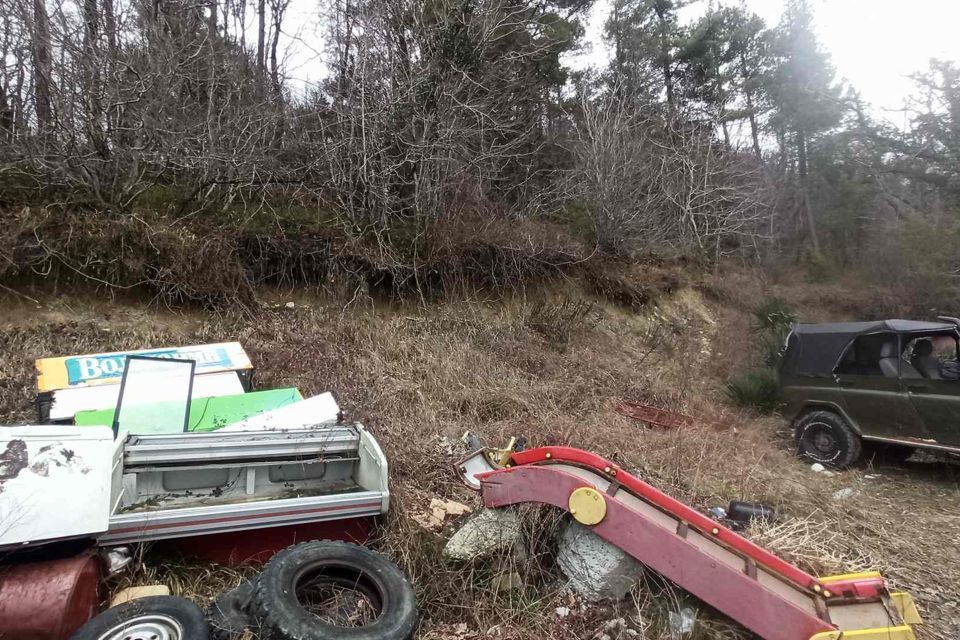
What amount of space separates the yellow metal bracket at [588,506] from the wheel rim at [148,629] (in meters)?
1.85

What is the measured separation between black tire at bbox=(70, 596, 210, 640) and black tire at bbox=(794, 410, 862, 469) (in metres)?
6.56

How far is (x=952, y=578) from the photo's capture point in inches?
141

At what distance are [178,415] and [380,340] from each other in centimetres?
373

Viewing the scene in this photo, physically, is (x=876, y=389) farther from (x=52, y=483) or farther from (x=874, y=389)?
(x=52, y=483)

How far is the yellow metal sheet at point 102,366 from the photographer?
14.9 feet

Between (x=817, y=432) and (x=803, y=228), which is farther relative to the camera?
(x=803, y=228)

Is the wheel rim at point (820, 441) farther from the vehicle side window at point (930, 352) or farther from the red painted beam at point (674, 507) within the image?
the red painted beam at point (674, 507)

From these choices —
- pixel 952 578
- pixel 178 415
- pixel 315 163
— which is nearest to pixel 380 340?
pixel 315 163

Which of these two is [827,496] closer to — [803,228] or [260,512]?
[260,512]

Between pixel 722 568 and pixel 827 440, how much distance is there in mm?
4961

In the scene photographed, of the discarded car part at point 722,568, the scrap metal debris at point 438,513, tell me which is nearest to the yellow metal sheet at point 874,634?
the discarded car part at point 722,568

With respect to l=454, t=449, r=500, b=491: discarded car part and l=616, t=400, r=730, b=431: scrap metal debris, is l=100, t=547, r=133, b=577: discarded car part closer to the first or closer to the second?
l=454, t=449, r=500, b=491: discarded car part

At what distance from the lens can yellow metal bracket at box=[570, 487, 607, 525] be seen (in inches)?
113

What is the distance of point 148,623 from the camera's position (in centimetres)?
234
